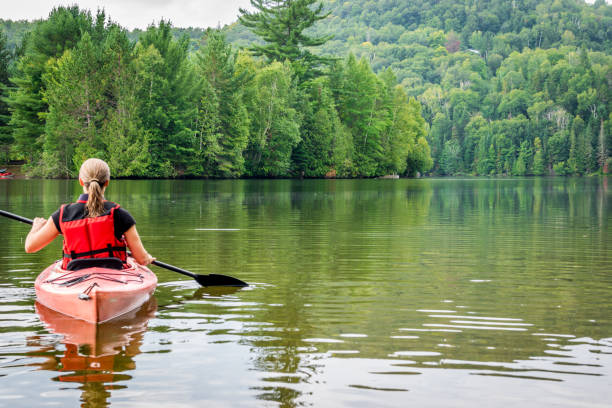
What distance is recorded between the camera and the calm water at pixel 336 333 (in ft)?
18.7

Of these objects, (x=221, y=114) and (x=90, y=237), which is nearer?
(x=90, y=237)

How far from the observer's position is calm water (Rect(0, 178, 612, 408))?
18.7ft

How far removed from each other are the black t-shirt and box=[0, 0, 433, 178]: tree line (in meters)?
60.0

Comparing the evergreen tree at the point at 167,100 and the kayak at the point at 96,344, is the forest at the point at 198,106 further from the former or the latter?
the kayak at the point at 96,344

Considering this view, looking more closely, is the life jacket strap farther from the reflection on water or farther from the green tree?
the green tree

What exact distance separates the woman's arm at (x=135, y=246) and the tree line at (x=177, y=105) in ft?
195

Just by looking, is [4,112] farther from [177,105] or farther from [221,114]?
[221,114]

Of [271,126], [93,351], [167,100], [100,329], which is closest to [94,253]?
[100,329]

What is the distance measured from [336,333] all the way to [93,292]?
2.60 meters

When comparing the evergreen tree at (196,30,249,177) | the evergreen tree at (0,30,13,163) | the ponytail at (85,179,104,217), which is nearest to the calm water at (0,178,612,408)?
the ponytail at (85,179,104,217)

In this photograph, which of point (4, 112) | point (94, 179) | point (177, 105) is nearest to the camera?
point (94, 179)

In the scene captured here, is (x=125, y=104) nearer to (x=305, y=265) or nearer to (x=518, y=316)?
(x=305, y=265)

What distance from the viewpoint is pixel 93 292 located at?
308 inches

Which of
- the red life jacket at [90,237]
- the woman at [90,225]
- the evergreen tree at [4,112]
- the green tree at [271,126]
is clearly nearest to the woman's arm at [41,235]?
the woman at [90,225]
